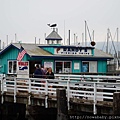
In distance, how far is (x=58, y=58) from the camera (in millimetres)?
31562

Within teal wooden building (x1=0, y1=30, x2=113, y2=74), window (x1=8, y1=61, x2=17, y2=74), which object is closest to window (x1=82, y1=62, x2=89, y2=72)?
teal wooden building (x1=0, y1=30, x2=113, y2=74)

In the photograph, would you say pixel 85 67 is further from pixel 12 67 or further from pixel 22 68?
pixel 22 68

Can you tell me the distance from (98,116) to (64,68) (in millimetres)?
15126

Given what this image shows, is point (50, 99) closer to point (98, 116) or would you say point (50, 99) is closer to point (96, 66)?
point (98, 116)

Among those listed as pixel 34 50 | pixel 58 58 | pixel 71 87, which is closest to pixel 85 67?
pixel 58 58

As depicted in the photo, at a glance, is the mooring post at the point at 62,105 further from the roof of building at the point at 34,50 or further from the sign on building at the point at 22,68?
the roof of building at the point at 34,50

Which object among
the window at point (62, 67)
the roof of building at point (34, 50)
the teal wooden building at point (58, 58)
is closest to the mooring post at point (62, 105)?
the teal wooden building at point (58, 58)

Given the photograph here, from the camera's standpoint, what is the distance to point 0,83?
23.1 metres

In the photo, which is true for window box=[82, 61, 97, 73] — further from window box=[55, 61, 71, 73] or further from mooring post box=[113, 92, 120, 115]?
mooring post box=[113, 92, 120, 115]

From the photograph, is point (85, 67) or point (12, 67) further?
point (85, 67)

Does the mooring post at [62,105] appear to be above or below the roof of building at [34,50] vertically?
below

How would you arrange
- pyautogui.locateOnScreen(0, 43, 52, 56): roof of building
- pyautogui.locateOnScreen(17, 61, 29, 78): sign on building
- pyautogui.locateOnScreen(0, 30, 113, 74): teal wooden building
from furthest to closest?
pyautogui.locateOnScreen(0, 30, 113, 74): teal wooden building, pyautogui.locateOnScreen(0, 43, 52, 56): roof of building, pyautogui.locateOnScreen(17, 61, 29, 78): sign on building

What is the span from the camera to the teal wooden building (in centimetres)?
3117

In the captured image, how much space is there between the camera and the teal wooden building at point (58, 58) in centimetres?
3117
